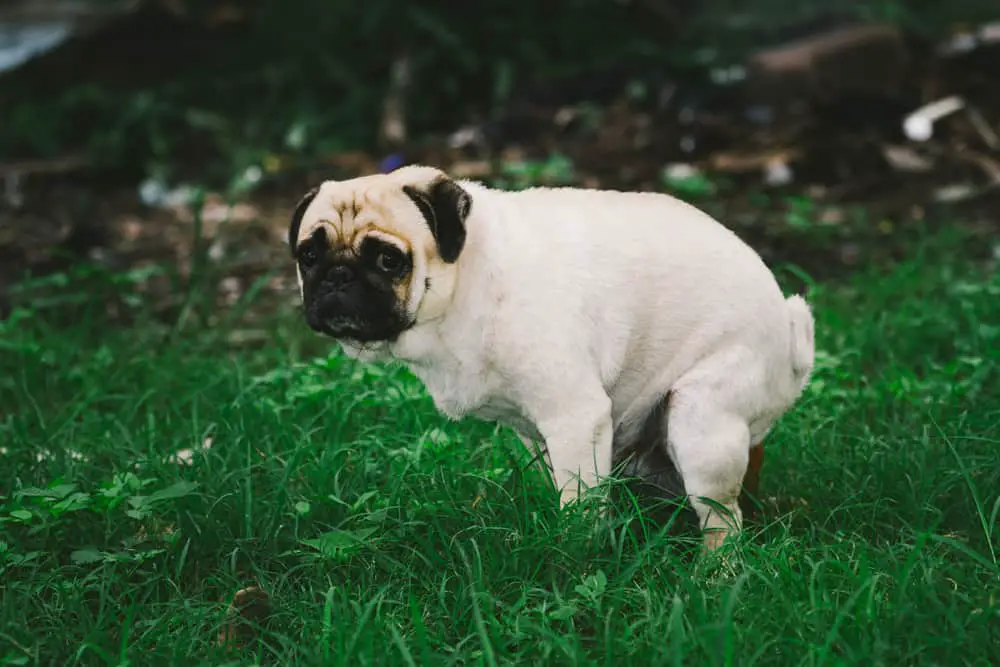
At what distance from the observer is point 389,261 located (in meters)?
3.39

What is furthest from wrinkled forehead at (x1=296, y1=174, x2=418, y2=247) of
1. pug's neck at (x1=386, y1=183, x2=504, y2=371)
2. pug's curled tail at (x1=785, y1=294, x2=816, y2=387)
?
pug's curled tail at (x1=785, y1=294, x2=816, y2=387)

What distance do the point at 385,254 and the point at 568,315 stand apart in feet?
1.87

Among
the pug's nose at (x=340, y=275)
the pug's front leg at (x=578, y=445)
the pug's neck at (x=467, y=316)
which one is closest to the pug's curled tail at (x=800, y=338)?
the pug's front leg at (x=578, y=445)

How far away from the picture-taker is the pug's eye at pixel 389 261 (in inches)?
133

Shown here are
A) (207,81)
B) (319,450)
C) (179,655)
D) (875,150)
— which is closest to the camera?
(179,655)

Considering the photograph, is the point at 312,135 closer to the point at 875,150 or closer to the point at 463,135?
the point at 463,135

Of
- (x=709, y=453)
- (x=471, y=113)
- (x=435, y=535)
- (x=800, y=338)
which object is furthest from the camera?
(x=471, y=113)

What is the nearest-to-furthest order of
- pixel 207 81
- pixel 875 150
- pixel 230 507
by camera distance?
pixel 230 507 → pixel 875 150 → pixel 207 81

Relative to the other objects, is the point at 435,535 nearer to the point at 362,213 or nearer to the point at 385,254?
the point at 385,254

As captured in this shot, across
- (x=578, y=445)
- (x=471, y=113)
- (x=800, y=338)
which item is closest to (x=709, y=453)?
(x=578, y=445)

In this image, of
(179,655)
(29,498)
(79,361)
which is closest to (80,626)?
(179,655)

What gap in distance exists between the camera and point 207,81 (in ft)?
33.0

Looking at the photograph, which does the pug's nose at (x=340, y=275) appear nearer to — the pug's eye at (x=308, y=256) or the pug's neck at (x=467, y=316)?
the pug's eye at (x=308, y=256)

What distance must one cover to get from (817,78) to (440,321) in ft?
23.5
